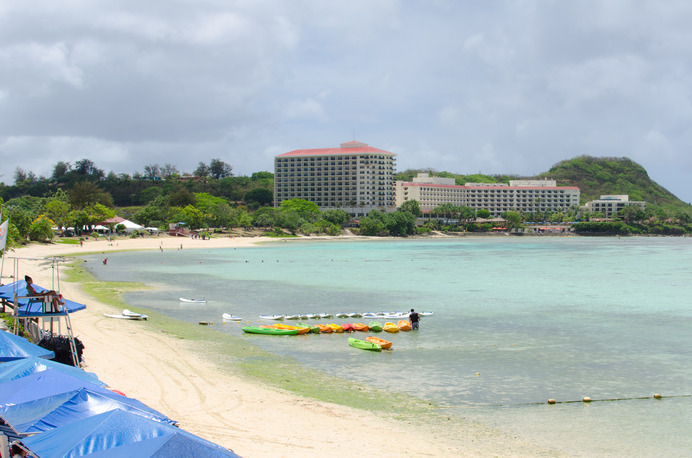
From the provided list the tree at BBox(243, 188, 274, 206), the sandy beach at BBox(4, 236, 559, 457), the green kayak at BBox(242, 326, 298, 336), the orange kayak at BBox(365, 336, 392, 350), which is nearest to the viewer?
the sandy beach at BBox(4, 236, 559, 457)

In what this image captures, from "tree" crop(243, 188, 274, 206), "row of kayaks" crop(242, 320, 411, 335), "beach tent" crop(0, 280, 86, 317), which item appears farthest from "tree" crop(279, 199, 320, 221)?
"beach tent" crop(0, 280, 86, 317)

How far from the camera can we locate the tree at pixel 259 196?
6585 inches

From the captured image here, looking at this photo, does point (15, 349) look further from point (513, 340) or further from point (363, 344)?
point (513, 340)

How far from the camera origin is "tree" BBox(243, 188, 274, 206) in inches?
6585

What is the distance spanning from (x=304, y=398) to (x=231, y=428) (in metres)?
3.05

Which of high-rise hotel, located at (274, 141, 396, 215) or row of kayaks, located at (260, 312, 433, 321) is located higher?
high-rise hotel, located at (274, 141, 396, 215)

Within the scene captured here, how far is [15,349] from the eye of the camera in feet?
37.6

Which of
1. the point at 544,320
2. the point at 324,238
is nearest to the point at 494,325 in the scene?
the point at 544,320

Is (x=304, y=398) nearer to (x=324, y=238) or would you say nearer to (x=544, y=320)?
(x=544, y=320)

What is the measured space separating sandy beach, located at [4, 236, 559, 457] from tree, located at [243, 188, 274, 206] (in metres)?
150

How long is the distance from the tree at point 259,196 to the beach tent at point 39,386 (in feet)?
517

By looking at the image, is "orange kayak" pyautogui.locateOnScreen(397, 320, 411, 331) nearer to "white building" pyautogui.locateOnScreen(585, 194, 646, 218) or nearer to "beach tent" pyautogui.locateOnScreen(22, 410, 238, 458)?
"beach tent" pyautogui.locateOnScreen(22, 410, 238, 458)

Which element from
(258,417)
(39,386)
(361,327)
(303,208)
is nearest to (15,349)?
(39,386)

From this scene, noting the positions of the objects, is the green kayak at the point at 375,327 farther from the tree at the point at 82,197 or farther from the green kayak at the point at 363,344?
the tree at the point at 82,197
